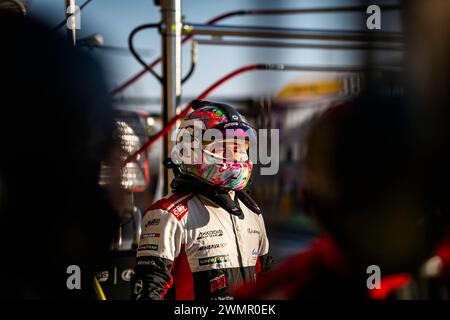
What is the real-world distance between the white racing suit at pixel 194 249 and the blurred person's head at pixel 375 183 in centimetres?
121

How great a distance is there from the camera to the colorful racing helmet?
225 centimetres

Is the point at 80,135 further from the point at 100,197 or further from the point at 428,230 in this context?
the point at 428,230

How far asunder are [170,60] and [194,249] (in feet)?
3.66

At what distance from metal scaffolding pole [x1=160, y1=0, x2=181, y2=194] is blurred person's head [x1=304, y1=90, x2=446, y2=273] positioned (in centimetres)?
210

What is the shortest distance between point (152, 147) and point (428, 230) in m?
2.56

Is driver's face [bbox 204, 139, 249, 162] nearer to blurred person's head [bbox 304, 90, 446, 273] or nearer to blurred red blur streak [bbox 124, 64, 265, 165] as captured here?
blurred red blur streak [bbox 124, 64, 265, 165]

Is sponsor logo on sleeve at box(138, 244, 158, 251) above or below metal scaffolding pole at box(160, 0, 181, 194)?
below

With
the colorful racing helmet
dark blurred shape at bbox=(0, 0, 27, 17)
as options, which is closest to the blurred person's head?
dark blurred shape at bbox=(0, 0, 27, 17)

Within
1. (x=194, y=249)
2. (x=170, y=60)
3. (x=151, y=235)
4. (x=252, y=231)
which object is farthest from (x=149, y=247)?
(x=170, y=60)

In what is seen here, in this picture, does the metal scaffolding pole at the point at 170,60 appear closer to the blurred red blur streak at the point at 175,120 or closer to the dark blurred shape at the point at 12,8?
the blurred red blur streak at the point at 175,120

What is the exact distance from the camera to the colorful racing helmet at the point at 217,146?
2252 mm

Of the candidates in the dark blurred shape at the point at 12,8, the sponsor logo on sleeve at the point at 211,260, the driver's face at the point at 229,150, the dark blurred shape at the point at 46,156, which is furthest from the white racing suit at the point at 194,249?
the dark blurred shape at the point at 12,8

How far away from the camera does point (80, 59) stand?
0.86 m
